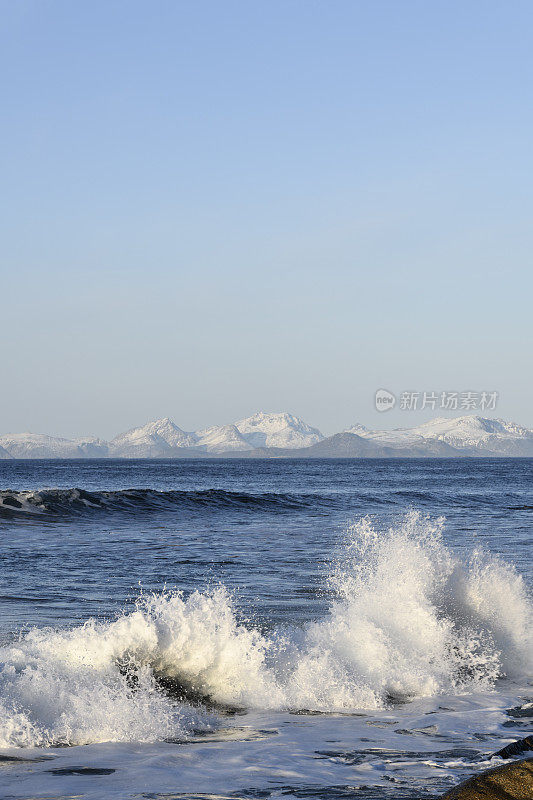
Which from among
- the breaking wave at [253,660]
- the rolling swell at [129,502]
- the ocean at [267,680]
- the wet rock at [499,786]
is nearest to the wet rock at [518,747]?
the ocean at [267,680]

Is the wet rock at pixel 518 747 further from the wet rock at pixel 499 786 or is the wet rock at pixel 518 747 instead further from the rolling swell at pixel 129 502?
the rolling swell at pixel 129 502

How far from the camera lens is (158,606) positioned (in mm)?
8945

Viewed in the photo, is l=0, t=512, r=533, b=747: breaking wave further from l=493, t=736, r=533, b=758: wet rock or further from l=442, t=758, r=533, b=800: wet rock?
l=442, t=758, r=533, b=800: wet rock

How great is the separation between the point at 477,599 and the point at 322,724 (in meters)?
4.22

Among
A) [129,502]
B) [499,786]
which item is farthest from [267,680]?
[129,502]

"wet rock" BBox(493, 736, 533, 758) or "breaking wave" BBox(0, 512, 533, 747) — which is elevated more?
"wet rock" BBox(493, 736, 533, 758)

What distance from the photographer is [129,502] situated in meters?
36.5

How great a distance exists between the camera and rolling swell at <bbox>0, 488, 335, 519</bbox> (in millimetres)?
32031

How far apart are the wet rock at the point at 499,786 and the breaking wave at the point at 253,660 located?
324 centimetres

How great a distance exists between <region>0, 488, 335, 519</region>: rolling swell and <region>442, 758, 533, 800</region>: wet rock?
27.2 m

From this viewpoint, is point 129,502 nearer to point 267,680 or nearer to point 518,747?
point 267,680

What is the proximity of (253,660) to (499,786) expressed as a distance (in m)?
4.38

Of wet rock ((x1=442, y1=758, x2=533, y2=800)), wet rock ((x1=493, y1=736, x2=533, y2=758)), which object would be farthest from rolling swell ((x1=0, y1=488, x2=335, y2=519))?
wet rock ((x1=442, y1=758, x2=533, y2=800))

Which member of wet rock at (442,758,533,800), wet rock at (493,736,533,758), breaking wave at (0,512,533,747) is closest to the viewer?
wet rock at (442,758,533,800)
